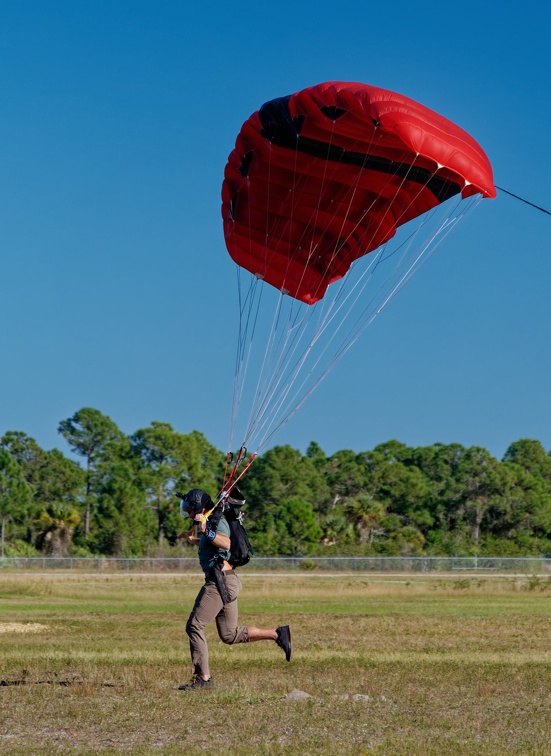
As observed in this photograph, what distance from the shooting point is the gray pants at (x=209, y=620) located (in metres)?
11.1

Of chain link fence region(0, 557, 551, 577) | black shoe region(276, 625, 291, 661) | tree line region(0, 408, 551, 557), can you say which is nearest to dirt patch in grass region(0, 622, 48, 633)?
black shoe region(276, 625, 291, 661)

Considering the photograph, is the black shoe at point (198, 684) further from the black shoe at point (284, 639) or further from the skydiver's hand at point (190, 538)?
the skydiver's hand at point (190, 538)

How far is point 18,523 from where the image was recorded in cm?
7494

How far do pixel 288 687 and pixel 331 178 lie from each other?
25.4 ft

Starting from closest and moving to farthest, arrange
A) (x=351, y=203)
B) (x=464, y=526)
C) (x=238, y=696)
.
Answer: (x=238, y=696), (x=351, y=203), (x=464, y=526)

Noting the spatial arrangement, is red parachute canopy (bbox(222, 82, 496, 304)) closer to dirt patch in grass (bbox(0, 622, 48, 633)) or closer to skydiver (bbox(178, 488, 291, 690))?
skydiver (bbox(178, 488, 291, 690))

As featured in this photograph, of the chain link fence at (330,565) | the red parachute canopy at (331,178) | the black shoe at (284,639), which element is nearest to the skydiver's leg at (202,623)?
the black shoe at (284,639)

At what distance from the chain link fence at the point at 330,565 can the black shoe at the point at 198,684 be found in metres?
43.0

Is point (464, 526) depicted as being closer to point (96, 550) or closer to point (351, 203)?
point (96, 550)

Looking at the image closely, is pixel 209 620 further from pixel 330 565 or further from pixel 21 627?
pixel 330 565

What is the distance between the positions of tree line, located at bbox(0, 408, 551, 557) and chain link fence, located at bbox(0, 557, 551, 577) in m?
7.20

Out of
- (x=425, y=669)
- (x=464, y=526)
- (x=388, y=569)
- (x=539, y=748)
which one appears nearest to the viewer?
(x=539, y=748)

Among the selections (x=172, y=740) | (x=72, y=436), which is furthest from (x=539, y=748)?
(x=72, y=436)

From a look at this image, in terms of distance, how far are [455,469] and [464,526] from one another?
1483 cm
